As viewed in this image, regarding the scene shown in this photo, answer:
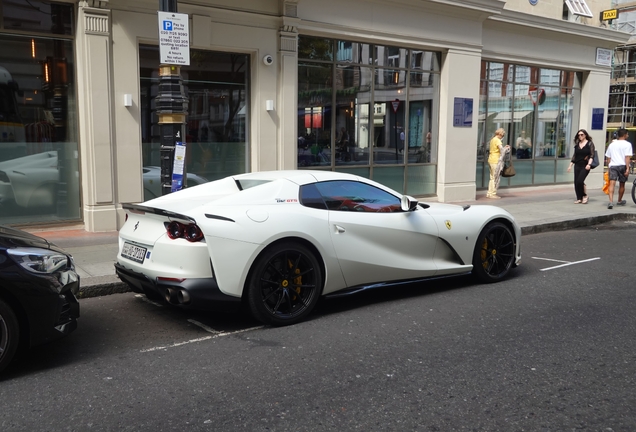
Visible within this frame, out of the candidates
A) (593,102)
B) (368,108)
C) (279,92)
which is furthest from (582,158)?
(279,92)

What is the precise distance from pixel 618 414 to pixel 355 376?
68.9 inches

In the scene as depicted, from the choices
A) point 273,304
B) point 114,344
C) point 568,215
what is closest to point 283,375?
point 273,304

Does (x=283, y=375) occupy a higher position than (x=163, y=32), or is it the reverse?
(x=163, y=32)

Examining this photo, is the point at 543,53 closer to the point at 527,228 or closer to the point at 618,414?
the point at 527,228

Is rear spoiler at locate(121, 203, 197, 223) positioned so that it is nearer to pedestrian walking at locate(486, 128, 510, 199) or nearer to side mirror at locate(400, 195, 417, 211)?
side mirror at locate(400, 195, 417, 211)

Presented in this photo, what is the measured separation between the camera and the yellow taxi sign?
19062mm

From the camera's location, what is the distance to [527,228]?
11.7 m

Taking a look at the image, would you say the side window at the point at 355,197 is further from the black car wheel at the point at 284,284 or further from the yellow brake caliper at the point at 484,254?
the yellow brake caliper at the point at 484,254

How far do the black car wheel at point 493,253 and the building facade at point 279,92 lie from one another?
586cm

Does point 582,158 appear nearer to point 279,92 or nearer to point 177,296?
point 279,92

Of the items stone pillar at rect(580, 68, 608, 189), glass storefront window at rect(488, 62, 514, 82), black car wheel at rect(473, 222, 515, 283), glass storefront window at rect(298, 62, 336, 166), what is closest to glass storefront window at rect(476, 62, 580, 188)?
glass storefront window at rect(488, 62, 514, 82)

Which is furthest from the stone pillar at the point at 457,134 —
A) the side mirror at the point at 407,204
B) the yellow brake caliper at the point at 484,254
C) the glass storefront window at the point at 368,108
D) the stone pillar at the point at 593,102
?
the side mirror at the point at 407,204

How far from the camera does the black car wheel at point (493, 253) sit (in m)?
7.18

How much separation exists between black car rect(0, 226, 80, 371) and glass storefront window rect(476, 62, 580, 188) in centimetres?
1419
